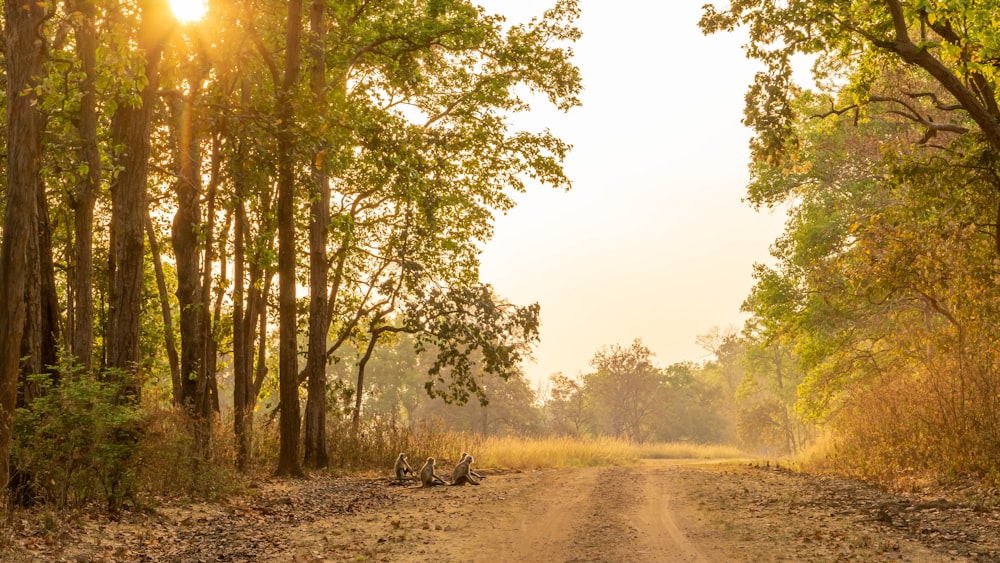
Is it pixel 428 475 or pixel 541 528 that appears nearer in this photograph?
pixel 541 528

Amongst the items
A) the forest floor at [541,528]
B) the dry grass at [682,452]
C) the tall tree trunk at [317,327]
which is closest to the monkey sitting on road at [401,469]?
the forest floor at [541,528]

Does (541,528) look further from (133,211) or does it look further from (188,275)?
(188,275)

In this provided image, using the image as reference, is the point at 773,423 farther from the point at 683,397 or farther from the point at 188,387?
the point at 188,387

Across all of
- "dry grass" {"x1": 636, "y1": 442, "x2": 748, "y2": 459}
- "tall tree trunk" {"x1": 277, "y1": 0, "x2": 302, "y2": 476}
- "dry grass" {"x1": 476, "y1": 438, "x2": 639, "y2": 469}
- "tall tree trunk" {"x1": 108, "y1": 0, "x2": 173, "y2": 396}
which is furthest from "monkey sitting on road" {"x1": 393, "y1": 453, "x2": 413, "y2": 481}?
"dry grass" {"x1": 636, "y1": 442, "x2": 748, "y2": 459}

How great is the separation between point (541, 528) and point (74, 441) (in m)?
6.07

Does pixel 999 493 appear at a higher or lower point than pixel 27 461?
lower

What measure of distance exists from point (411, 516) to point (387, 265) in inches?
673

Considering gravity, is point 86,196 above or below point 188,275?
above

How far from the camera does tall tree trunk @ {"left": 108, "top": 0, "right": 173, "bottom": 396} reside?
516 inches

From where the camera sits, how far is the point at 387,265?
2864cm

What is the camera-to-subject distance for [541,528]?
10750 mm

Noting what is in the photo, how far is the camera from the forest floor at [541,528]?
8703mm

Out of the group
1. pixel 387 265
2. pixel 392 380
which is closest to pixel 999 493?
pixel 387 265

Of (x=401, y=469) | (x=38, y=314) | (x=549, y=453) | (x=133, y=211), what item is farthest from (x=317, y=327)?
(x=549, y=453)
